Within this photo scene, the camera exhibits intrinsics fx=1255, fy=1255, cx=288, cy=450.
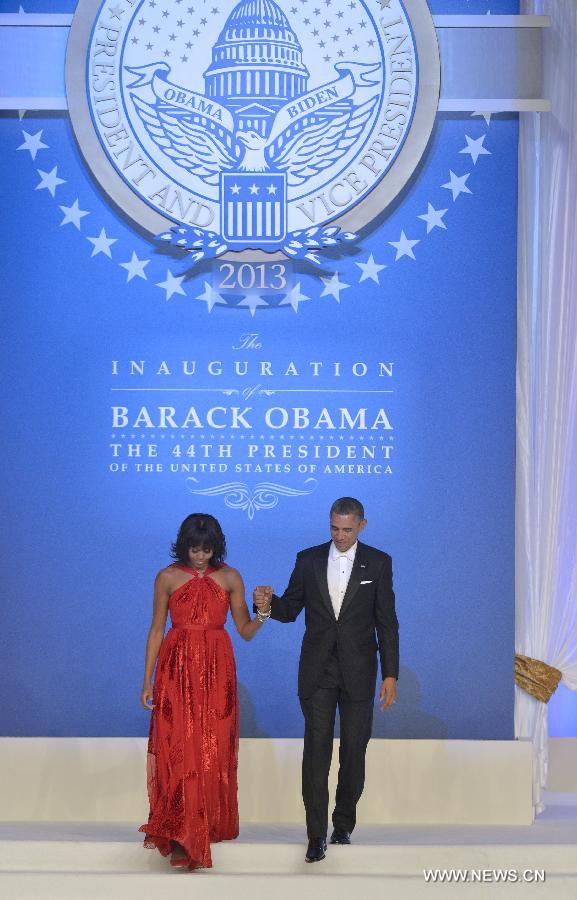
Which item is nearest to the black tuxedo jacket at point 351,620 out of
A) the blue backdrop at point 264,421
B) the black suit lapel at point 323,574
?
the black suit lapel at point 323,574

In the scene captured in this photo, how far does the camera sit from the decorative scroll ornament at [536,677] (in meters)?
5.89

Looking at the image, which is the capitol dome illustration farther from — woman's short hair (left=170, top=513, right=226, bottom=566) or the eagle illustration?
woman's short hair (left=170, top=513, right=226, bottom=566)

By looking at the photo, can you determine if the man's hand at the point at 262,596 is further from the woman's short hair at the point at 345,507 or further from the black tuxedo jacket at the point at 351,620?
the woman's short hair at the point at 345,507

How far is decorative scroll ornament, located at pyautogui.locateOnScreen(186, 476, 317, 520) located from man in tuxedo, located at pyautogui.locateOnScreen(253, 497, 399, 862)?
0.95m

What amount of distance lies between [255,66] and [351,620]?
8.94ft

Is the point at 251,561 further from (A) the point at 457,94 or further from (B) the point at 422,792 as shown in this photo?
(A) the point at 457,94

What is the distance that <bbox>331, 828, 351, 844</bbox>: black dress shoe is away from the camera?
4871mm

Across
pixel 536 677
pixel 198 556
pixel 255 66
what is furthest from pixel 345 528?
pixel 255 66

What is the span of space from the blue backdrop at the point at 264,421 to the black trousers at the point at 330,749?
943 mm

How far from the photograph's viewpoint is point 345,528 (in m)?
4.76

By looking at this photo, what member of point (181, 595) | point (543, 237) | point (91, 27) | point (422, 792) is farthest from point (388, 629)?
point (91, 27)

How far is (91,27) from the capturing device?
590 cm

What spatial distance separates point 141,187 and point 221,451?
1297mm

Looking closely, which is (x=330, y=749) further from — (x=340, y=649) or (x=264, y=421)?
(x=264, y=421)
